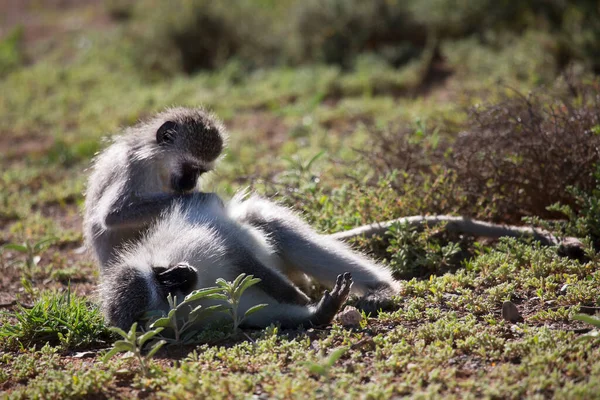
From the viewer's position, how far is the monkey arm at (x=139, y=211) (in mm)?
4527

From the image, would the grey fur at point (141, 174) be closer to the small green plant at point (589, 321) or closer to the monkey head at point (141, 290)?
the monkey head at point (141, 290)

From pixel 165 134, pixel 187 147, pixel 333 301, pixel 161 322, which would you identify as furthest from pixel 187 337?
pixel 165 134

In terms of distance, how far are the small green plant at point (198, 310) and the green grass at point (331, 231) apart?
10cm

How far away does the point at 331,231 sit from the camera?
17.1 ft

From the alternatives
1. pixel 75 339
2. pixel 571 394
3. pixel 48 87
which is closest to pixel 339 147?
pixel 75 339

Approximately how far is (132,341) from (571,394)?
75.9 inches

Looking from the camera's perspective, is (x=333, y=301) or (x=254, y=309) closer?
(x=254, y=309)

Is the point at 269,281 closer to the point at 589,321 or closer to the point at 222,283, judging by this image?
the point at 222,283

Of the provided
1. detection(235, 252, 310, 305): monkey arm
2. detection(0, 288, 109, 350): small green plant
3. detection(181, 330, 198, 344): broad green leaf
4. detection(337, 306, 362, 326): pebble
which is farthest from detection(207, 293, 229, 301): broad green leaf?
detection(0, 288, 109, 350): small green plant

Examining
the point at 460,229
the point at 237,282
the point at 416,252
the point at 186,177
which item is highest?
the point at 186,177

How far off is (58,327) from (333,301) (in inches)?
63.0

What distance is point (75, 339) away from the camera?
4062 mm

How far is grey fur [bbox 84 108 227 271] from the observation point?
4566mm

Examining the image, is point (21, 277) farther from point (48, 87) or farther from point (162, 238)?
point (48, 87)
